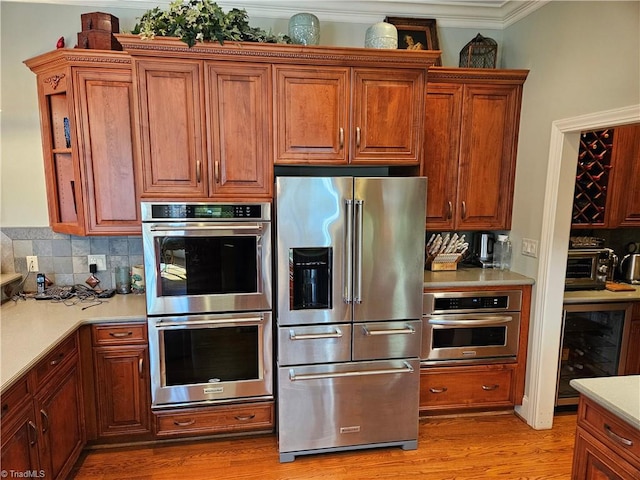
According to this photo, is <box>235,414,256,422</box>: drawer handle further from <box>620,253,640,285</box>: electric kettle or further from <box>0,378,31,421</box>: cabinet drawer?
<box>620,253,640,285</box>: electric kettle

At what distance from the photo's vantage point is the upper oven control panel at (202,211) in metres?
2.25

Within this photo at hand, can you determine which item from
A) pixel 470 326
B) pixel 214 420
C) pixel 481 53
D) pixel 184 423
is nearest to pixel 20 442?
pixel 184 423

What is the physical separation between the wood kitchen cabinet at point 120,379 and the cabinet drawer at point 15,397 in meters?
0.64

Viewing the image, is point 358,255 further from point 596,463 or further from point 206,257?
point 596,463

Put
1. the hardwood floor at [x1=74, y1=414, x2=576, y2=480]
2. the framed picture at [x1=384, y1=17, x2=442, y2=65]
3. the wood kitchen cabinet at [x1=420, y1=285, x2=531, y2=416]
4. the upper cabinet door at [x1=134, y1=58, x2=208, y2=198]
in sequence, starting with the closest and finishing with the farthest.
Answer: the upper cabinet door at [x1=134, y1=58, x2=208, y2=198], the hardwood floor at [x1=74, y1=414, x2=576, y2=480], the wood kitchen cabinet at [x1=420, y1=285, x2=531, y2=416], the framed picture at [x1=384, y1=17, x2=442, y2=65]

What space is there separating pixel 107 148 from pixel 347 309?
5.86 feet

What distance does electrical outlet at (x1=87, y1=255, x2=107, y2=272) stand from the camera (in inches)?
114

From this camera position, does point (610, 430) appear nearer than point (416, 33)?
Yes

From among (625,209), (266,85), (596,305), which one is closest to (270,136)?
(266,85)

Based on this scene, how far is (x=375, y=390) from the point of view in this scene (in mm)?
2506

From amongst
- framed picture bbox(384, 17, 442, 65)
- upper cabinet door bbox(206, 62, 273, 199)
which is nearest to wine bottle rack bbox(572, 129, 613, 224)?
framed picture bbox(384, 17, 442, 65)

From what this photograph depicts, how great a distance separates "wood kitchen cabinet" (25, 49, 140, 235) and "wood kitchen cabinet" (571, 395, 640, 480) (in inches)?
101

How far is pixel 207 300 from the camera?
237 cm

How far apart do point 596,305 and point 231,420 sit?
2.67m
